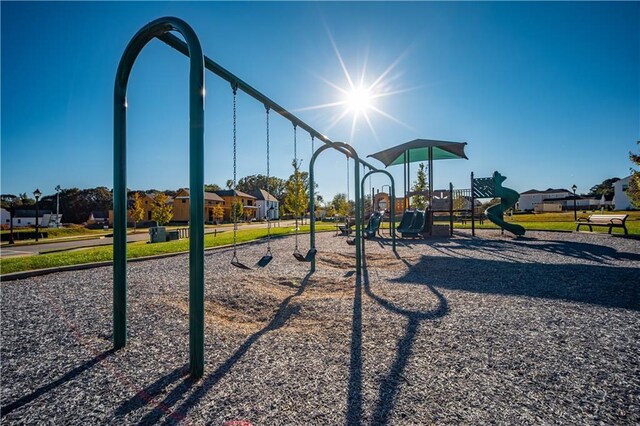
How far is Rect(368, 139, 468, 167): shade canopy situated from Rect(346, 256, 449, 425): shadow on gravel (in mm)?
11053

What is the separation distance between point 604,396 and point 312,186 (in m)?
4.71

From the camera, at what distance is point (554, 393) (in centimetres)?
193

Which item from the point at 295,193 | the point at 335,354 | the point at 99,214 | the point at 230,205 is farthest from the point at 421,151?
the point at 99,214

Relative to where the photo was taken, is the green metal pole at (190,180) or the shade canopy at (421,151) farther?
the shade canopy at (421,151)

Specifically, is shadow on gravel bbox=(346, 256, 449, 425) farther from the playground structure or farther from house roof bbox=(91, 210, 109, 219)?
house roof bbox=(91, 210, 109, 219)

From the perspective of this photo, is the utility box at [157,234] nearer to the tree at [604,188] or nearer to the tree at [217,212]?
the tree at [217,212]

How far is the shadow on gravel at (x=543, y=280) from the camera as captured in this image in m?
4.03

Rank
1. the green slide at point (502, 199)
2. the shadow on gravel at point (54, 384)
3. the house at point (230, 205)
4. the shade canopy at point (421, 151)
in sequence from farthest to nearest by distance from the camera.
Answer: the house at point (230, 205)
the shade canopy at point (421, 151)
the green slide at point (502, 199)
the shadow on gravel at point (54, 384)

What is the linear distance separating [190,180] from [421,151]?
51.2 ft

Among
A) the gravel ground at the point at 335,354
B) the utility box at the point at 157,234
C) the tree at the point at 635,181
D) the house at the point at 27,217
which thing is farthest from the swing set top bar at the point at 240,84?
the house at the point at 27,217

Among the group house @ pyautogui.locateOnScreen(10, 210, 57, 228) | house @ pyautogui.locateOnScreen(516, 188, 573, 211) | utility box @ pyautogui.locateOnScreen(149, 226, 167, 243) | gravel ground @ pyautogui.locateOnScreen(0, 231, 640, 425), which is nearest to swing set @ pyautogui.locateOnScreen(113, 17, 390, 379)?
gravel ground @ pyautogui.locateOnScreen(0, 231, 640, 425)

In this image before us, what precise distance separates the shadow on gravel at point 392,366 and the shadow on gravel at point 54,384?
1917 millimetres

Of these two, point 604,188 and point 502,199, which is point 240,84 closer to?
point 502,199

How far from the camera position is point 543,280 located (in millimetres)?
4949
